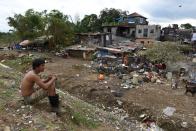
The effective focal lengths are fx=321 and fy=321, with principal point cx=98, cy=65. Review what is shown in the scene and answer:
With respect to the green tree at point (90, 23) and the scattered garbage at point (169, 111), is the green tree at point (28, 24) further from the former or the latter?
the scattered garbage at point (169, 111)

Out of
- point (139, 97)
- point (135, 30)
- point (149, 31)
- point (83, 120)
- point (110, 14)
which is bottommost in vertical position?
point (139, 97)

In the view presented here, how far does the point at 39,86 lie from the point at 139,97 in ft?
30.7

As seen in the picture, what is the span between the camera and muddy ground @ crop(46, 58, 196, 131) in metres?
13.3

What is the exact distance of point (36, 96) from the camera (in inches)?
313

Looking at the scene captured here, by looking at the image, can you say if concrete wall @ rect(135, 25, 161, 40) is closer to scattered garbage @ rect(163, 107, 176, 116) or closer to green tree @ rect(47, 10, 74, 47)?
green tree @ rect(47, 10, 74, 47)

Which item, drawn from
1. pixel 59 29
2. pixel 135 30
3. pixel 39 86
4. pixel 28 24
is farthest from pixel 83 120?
pixel 135 30

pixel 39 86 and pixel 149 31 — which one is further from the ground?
pixel 39 86

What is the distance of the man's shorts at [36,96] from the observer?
7832mm

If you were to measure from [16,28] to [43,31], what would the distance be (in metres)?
3.42

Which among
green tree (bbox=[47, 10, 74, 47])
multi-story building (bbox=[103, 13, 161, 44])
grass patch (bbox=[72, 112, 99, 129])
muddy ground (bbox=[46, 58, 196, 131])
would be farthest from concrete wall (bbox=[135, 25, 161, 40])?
grass patch (bbox=[72, 112, 99, 129])

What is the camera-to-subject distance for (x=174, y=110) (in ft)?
47.0

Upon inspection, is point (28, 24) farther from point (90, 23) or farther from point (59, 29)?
point (90, 23)

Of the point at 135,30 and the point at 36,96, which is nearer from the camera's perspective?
the point at 36,96

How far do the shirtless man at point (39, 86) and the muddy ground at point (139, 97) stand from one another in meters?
6.31
